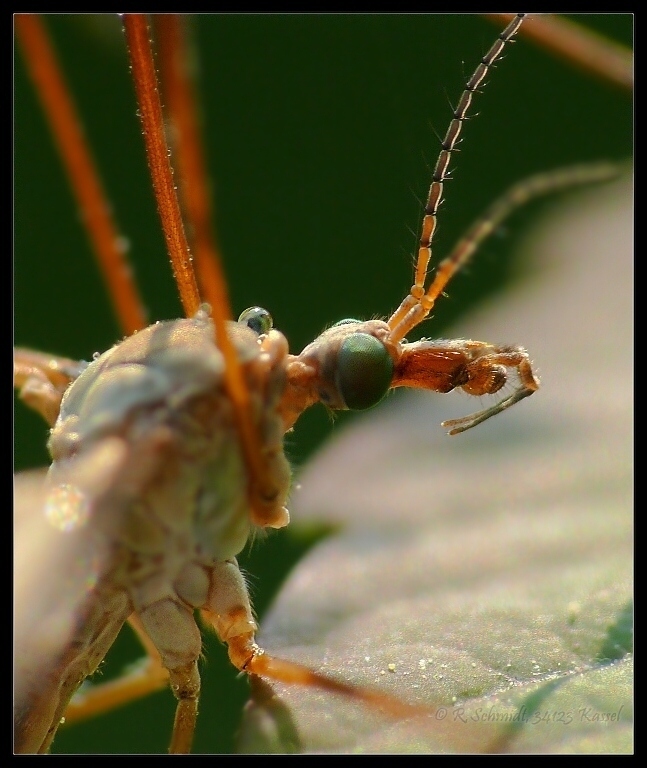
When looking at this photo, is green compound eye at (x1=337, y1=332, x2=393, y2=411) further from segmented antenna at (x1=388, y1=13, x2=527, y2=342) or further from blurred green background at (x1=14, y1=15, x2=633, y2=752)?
blurred green background at (x1=14, y1=15, x2=633, y2=752)

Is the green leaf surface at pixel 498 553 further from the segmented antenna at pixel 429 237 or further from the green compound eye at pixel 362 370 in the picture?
the segmented antenna at pixel 429 237

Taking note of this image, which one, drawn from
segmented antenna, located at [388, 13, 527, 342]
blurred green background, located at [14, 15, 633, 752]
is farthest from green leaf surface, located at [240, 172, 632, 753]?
segmented antenna, located at [388, 13, 527, 342]

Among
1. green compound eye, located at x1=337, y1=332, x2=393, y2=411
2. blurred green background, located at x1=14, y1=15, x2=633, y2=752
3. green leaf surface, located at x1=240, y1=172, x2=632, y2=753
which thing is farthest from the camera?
blurred green background, located at x1=14, y1=15, x2=633, y2=752

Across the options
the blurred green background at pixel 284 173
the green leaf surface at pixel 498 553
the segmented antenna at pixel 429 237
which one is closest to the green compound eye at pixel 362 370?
the segmented antenna at pixel 429 237

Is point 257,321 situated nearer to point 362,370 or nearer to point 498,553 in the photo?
point 362,370

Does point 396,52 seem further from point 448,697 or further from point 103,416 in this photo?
point 448,697

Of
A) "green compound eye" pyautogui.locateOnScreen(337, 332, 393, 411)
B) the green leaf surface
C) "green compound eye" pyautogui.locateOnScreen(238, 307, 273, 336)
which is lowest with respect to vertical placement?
the green leaf surface

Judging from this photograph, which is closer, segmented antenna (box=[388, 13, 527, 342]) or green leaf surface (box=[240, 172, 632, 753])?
green leaf surface (box=[240, 172, 632, 753])
